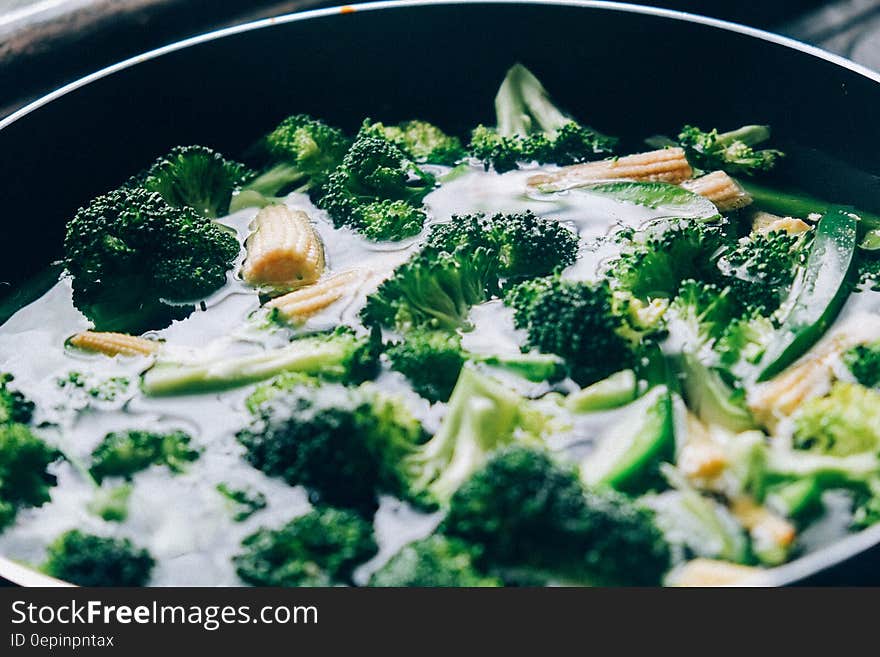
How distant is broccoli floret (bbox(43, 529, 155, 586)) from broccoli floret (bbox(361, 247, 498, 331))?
2.28ft

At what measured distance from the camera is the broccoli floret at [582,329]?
1.78m

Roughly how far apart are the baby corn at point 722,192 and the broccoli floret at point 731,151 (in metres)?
0.10

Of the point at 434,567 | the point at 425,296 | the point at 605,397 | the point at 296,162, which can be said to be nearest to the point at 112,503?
the point at 434,567

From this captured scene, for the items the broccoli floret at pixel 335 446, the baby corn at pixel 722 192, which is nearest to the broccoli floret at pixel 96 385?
the broccoli floret at pixel 335 446

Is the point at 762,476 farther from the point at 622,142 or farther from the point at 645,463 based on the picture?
the point at 622,142

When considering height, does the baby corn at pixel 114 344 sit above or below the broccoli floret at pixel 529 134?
below

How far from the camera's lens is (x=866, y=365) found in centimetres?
173

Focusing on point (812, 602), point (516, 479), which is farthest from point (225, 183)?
point (812, 602)

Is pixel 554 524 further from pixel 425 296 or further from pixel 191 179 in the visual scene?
pixel 191 179

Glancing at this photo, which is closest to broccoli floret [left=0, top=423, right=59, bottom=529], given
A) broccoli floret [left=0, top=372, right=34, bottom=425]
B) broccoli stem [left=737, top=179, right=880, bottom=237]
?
broccoli floret [left=0, top=372, right=34, bottom=425]

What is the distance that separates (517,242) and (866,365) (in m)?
0.76

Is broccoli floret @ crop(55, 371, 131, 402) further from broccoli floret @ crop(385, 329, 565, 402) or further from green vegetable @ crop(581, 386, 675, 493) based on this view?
A: green vegetable @ crop(581, 386, 675, 493)

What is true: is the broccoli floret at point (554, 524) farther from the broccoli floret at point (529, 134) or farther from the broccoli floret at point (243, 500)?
the broccoli floret at point (529, 134)

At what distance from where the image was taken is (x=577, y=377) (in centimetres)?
181
